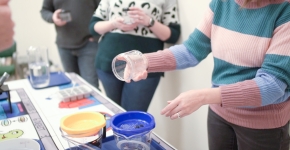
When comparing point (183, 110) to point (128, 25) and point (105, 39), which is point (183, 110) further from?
point (105, 39)

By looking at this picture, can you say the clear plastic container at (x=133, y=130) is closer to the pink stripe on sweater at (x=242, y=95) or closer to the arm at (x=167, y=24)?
the pink stripe on sweater at (x=242, y=95)

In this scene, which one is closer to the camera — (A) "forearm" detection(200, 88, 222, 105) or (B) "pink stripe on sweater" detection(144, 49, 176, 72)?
(A) "forearm" detection(200, 88, 222, 105)

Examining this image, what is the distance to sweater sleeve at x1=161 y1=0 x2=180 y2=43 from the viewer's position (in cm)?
162

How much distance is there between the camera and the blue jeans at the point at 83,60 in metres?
2.19

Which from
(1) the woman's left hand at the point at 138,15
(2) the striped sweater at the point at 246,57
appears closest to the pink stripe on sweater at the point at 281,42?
(2) the striped sweater at the point at 246,57

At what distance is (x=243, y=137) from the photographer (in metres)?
1.03

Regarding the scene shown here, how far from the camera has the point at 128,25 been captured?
1.52 meters

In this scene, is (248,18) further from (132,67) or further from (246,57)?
(132,67)

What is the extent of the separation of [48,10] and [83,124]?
1.56 m

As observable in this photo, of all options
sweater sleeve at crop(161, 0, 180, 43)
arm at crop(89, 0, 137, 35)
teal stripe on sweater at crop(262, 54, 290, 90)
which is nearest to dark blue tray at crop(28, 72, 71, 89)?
arm at crop(89, 0, 137, 35)

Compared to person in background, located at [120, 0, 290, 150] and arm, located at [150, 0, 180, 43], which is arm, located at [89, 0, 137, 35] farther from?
person in background, located at [120, 0, 290, 150]

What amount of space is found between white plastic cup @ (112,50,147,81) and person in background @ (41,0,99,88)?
1.10 meters

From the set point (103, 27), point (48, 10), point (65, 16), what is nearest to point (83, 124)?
point (103, 27)

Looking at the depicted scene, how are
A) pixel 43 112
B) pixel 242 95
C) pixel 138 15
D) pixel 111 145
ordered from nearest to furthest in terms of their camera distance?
pixel 242 95
pixel 111 145
pixel 43 112
pixel 138 15
